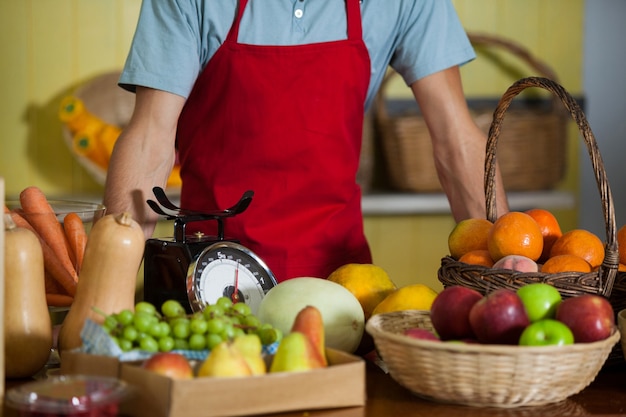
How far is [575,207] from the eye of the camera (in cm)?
328

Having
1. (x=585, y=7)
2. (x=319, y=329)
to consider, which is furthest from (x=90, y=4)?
(x=319, y=329)

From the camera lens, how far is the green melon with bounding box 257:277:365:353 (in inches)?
48.3

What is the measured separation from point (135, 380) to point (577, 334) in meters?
0.51

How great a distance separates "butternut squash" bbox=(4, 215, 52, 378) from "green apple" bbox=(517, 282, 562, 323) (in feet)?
2.03

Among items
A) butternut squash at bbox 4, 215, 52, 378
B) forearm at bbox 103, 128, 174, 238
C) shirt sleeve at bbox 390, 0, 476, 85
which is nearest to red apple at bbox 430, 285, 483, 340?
butternut squash at bbox 4, 215, 52, 378

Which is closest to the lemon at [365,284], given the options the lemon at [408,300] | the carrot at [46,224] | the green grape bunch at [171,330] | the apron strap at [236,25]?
the lemon at [408,300]

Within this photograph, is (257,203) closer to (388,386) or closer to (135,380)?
(388,386)

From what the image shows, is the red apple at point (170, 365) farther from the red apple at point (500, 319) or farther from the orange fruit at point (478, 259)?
the orange fruit at point (478, 259)

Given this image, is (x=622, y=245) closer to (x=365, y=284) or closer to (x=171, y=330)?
(x=365, y=284)

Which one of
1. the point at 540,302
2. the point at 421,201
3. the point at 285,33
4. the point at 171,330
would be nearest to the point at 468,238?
the point at 540,302

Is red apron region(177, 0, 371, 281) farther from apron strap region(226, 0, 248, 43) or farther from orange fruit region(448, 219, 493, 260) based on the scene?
orange fruit region(448, 219, 493, 260)

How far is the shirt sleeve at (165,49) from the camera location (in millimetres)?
1772

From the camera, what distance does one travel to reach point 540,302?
1083mm

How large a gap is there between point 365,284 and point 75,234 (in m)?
0.44
